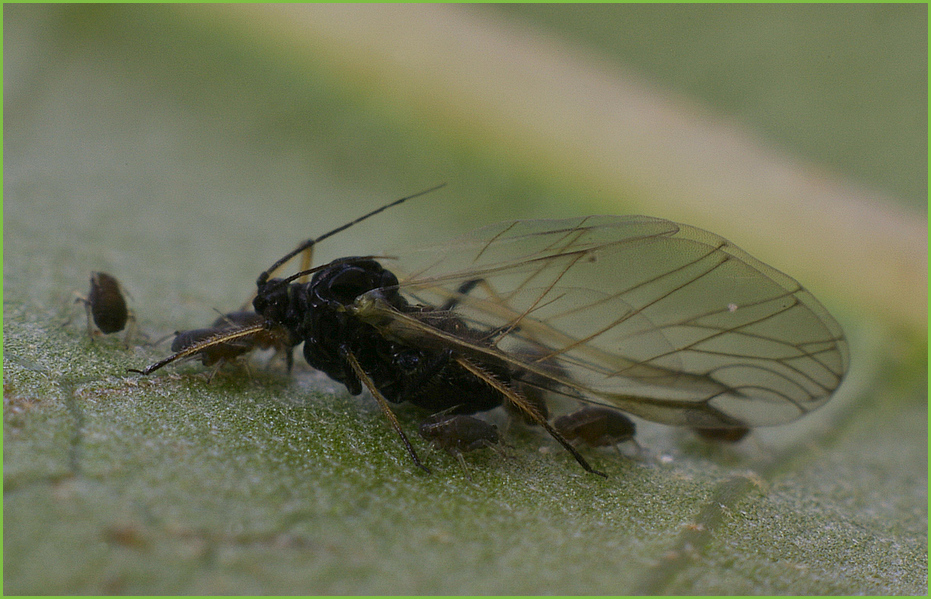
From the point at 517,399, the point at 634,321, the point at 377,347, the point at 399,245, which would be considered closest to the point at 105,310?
the point at 377,347

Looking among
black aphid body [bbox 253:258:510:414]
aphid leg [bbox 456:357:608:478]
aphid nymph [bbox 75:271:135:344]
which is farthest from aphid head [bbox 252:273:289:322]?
aphid leg [bbox 456:357:608:478]

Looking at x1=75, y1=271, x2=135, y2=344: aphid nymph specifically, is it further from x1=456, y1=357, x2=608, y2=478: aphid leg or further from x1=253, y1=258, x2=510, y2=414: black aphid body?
x1=456, y1=357, x2=608, y2=478: aphid leg

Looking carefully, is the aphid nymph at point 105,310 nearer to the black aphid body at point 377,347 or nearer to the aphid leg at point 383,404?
the black aphid body at point 377,347

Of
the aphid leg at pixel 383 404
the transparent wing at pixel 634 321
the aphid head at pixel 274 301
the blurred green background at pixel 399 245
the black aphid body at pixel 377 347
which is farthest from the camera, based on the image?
the aphid head at pixel 274 301

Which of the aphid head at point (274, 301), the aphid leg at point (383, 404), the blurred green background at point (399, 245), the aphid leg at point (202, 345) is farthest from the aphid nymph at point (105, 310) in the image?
the aphid leg at point (383, 404)

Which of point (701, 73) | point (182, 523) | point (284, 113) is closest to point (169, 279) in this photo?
point (284, 113)

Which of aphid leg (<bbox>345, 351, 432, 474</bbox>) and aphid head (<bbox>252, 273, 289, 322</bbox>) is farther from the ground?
aphid head (<bbox>252, 273, 289, 322</bbox>)
